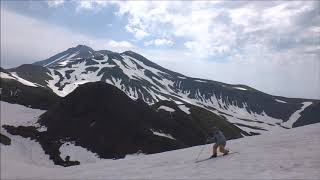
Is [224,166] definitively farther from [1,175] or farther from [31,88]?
[31,88]

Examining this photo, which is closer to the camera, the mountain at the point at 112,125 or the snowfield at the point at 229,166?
the snowfield at the point at 229,166

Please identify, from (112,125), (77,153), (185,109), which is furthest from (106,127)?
(185,109)

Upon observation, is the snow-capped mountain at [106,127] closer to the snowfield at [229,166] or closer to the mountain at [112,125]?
the mountain at [112,125]

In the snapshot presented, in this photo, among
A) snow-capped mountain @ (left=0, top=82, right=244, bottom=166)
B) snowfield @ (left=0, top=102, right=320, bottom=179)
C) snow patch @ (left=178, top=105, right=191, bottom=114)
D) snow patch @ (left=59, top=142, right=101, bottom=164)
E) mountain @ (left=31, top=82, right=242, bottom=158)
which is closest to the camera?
snowfield @ (left=0, top=102, right=320, bottom=179)

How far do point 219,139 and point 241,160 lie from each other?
11.8 ft

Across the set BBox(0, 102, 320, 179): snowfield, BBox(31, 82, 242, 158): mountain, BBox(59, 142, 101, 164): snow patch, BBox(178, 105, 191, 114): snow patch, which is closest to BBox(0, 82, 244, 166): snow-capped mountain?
BBox(31, 82, 242, 158): mountain

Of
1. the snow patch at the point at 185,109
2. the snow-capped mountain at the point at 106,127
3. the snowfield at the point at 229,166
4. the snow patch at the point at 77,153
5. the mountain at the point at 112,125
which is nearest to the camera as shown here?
the snowfield at the point at 229,166

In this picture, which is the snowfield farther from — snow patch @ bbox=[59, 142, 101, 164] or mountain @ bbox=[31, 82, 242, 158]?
mountain @ bbox=[31, 82, 242, 158]

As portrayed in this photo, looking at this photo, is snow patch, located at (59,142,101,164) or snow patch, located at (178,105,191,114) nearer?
snow patch, located at (59,142,101,164)

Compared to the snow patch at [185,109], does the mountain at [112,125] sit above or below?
Result: below

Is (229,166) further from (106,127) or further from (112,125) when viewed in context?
(112,125)

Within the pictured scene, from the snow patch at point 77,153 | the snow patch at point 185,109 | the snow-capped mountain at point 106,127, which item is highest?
the snow patch at point 185,109

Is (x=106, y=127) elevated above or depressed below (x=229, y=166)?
below

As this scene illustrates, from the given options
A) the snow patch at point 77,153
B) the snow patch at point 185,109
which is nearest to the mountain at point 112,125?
the snow patch at point 77,153
